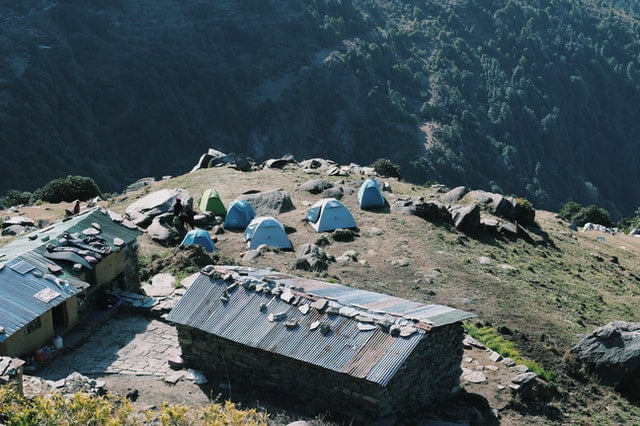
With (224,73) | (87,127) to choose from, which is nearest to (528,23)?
(224,73)

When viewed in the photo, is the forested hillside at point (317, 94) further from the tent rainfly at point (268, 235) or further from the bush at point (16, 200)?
the tent rainfly at point (268, 235)

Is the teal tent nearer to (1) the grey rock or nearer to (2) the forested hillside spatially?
(1) the grey rock

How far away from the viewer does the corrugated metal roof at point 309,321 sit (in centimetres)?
1343

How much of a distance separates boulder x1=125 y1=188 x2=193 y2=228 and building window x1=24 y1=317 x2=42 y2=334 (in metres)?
12.6

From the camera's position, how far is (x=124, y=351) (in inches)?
658

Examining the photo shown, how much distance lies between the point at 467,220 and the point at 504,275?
4.31m

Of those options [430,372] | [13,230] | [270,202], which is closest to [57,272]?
[430,372]

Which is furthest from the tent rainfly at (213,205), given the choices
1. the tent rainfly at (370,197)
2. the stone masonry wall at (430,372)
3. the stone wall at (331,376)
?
the stone masonry wall at (430,372)

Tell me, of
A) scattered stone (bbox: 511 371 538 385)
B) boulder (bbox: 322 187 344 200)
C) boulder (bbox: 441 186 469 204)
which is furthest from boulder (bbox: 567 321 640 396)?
boulder (bbox: 441 186 469 204)

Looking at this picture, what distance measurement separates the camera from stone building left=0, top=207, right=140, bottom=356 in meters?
15.5

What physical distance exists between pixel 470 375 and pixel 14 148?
58457 millimetres

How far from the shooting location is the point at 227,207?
30922 millimetres

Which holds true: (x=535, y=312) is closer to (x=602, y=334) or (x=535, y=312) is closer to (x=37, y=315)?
(x=602, y=334)

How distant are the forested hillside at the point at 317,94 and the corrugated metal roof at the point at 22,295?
48672mm
